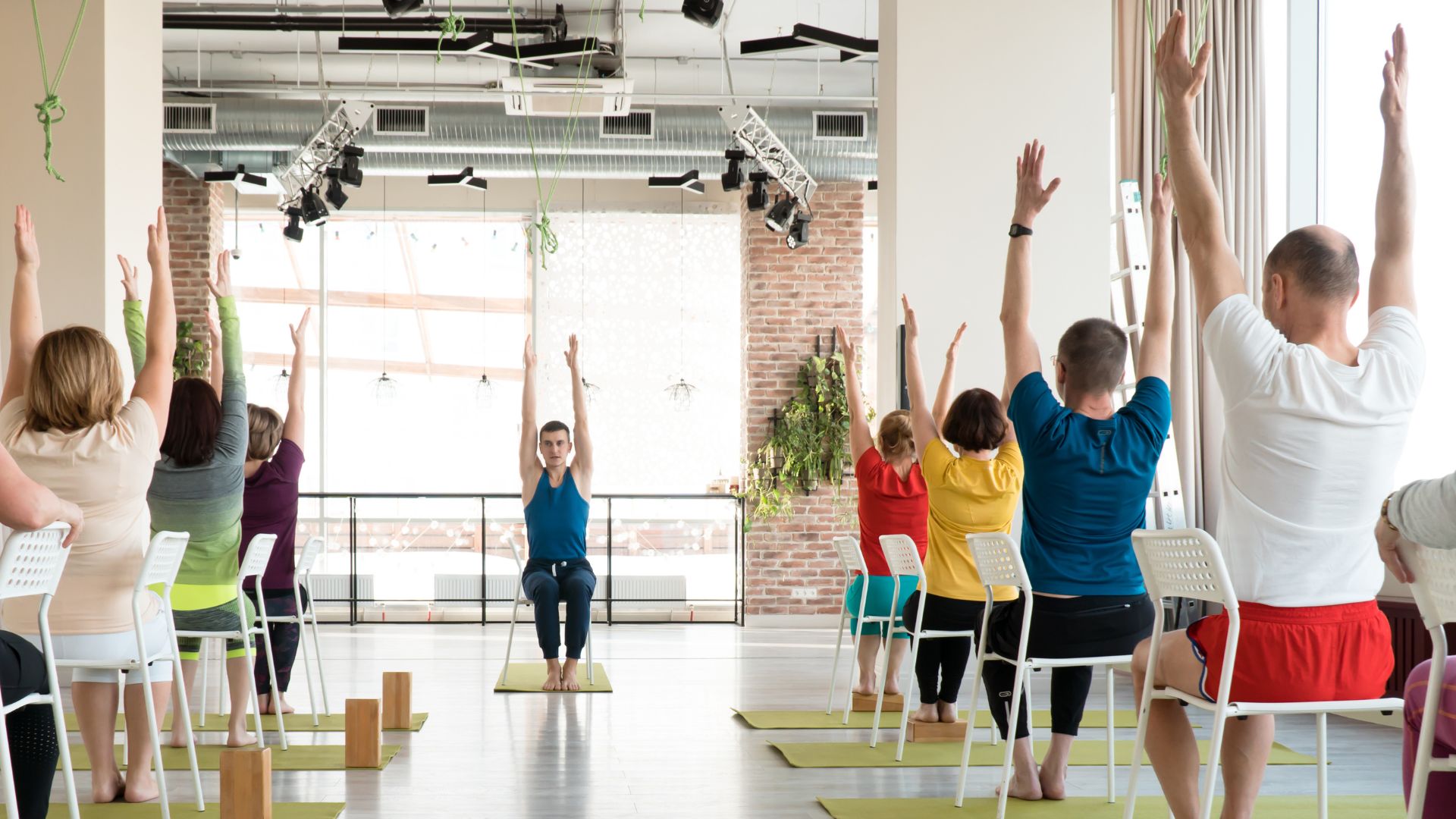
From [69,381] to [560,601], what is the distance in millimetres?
3465

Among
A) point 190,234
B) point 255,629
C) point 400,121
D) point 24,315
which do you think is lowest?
point 255,629

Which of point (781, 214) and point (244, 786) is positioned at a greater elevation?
point (781, 214)

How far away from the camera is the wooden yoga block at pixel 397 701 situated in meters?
5.25

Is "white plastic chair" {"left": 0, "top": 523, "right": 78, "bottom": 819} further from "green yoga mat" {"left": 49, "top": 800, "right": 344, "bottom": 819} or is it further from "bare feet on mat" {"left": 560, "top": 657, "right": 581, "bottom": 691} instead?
"bare feet on mat" {"left": 560, "top": 657, "right": 581, "bottom": 691}

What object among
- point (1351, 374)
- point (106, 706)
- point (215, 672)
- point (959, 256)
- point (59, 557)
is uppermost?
point (959, 256)

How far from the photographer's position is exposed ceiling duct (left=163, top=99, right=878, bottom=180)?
9.21m

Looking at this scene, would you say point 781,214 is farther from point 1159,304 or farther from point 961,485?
point 1159,304

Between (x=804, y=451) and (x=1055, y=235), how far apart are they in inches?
177

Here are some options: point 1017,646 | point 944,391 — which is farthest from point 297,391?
point 1017,646

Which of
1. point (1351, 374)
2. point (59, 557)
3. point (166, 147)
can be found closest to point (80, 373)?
point (59, 557)

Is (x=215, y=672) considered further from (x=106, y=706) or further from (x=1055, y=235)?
(x=1055, y=235)

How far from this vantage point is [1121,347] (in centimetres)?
344

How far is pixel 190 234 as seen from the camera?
10656 mm

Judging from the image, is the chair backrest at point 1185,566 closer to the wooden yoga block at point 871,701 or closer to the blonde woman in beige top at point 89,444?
the blonde woman in beige top at point 89,444
